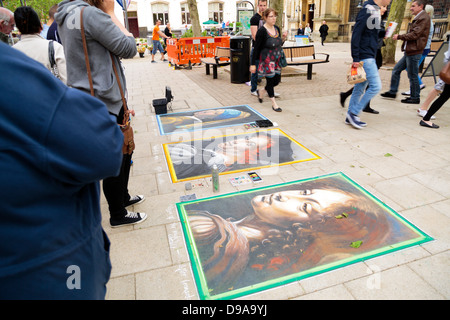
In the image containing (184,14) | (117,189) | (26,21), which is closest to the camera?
(117,189)

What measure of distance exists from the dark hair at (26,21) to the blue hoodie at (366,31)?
457cm

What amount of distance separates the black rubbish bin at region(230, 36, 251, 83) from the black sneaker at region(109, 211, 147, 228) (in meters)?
7.41

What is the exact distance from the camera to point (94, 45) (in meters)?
2.41

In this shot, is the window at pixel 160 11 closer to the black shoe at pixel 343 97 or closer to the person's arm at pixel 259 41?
the person's arm at pixel 259 41

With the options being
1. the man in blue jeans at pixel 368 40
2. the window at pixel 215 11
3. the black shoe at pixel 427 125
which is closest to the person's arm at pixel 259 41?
the man in blue jeans at pixel 368 40

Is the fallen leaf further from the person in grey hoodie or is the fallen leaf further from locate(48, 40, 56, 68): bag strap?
locate(48, 40, 56, 68): bag strap

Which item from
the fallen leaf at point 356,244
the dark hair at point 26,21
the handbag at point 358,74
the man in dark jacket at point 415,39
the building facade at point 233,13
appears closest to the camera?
the fallen leaf at point 356,244

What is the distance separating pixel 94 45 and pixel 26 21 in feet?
5.01

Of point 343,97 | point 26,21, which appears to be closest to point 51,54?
point 26,21

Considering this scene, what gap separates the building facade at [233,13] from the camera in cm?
2670

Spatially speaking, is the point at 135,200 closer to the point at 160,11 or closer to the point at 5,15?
the point at 5,15

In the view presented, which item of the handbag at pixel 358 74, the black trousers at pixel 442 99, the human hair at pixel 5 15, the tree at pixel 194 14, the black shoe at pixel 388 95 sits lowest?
the black shoe at pixel 388 95
